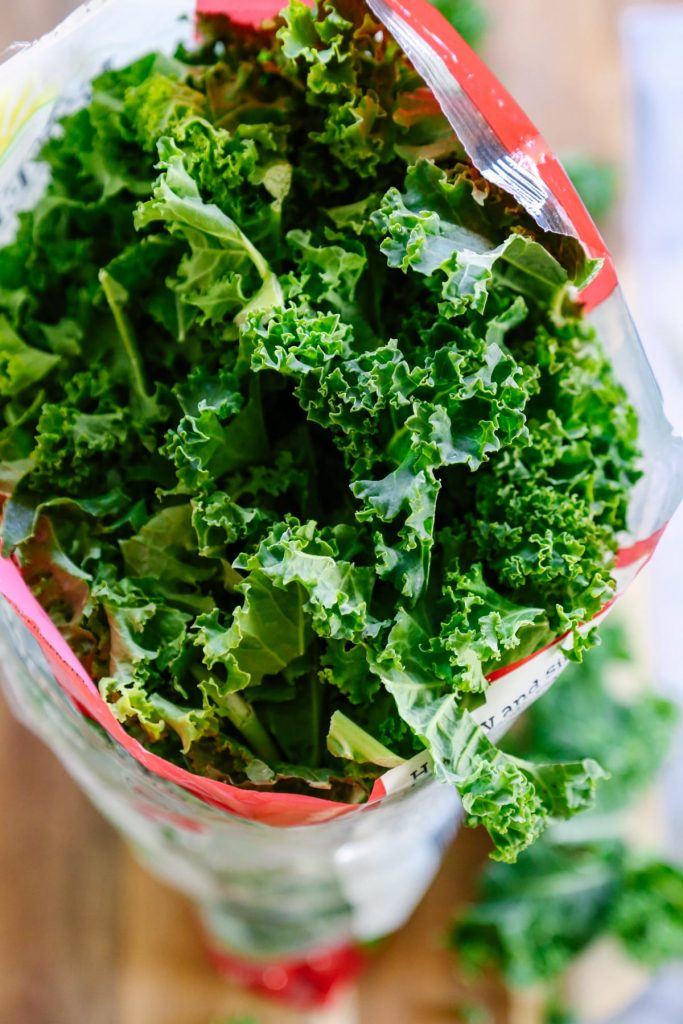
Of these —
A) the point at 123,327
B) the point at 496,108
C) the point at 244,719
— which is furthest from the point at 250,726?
the point at 496,108

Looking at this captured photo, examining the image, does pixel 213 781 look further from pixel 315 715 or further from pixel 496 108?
pixel 496 108

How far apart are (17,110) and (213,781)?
552mm

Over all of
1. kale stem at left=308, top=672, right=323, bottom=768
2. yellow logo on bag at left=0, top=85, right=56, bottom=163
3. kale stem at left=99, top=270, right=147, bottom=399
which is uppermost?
yellow logo on bag at left=0, top=85, right=56, bottom=163

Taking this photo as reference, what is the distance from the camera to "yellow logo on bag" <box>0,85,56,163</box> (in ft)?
2.77

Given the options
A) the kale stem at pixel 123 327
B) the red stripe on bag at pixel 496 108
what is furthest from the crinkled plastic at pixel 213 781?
the kale stem at pixel 123 327

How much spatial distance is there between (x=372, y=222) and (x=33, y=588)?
1.30 feet

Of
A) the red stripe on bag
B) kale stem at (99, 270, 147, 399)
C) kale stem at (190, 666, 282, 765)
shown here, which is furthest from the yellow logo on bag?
kale stem at (190, 666, 282, 765)

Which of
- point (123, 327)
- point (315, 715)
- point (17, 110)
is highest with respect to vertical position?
point (17, 110)

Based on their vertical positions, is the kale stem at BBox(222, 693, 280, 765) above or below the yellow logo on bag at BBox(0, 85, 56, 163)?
below

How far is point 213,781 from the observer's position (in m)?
0.78

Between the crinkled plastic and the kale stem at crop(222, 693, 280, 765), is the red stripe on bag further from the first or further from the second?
the kale stem at crop(222, 693, 280, 765)

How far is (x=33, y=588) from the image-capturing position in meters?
0.86

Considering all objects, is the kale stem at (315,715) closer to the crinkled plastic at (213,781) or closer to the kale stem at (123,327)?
the crinkled plastic at (213,781)

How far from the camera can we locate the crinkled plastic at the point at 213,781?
2.60ft
